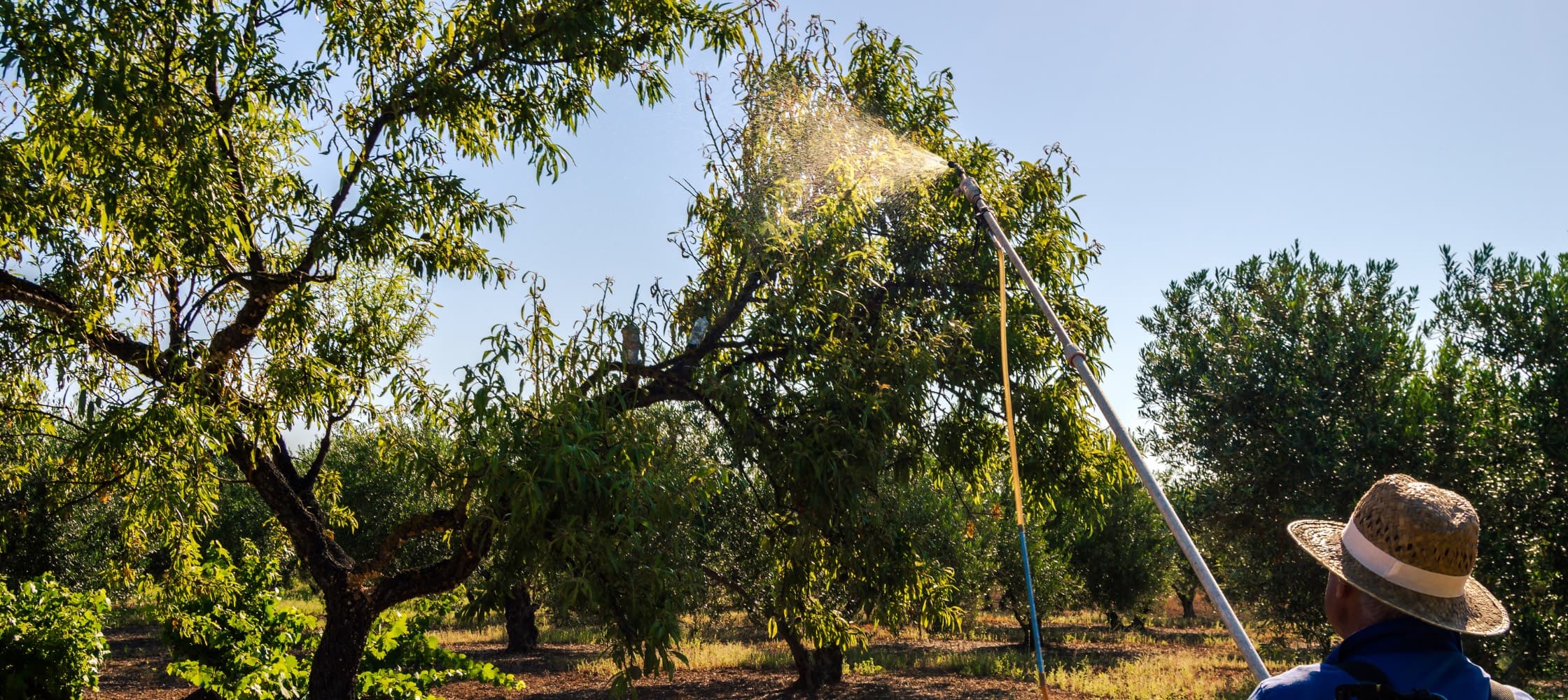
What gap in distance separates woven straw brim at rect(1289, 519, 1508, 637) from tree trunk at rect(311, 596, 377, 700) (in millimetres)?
8131

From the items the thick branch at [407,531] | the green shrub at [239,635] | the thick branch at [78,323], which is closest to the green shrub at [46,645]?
the green shrub at [239,635]

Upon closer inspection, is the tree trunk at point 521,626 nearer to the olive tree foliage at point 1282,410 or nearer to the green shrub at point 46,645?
the green shrub at point 46,645

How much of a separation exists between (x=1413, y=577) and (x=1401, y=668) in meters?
0.16

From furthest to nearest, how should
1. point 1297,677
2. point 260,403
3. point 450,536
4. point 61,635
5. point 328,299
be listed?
point 61,635 → point 328,299 → point 450,536 → point 260,403 → point 1297,677

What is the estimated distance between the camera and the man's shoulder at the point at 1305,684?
64.6 inches

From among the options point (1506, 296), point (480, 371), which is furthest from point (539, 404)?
point (1506, 296)

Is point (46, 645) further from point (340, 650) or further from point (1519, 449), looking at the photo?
point (1519, 449)

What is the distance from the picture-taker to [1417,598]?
5.81 ft

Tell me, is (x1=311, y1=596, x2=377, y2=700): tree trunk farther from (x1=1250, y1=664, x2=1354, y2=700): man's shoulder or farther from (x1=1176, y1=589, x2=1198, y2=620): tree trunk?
(x1=1176, y1=589, x2=1198, y2=620): tree trunk

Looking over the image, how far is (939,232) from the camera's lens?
8148 millimetres

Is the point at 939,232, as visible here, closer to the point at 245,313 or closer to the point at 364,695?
the point at 245,313

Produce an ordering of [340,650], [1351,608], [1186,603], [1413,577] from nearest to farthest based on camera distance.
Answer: [1413,577], [1351,608], [340,650], [1186,603]

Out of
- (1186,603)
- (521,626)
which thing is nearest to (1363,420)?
(521,626)

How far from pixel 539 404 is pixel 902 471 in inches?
108
